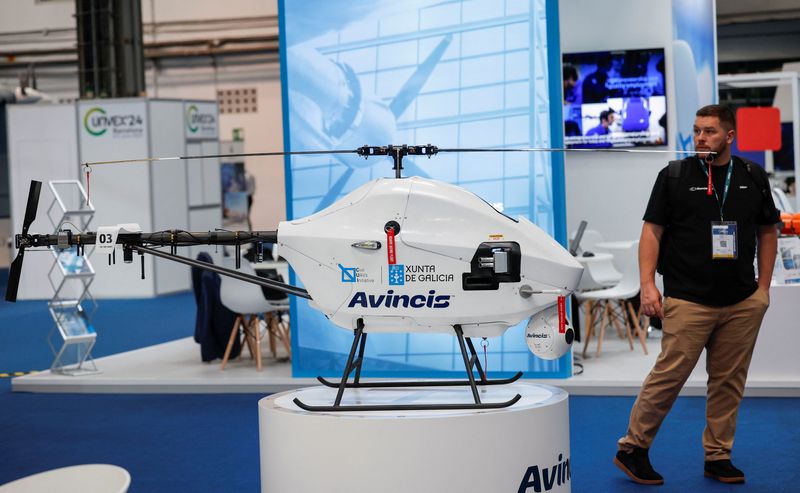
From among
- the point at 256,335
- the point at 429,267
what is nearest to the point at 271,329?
the point at 256,335

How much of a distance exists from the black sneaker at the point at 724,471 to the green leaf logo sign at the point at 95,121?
9895mm

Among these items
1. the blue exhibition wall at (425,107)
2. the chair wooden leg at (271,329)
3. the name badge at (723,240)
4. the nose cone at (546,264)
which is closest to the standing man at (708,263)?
the name badge at (723,240)

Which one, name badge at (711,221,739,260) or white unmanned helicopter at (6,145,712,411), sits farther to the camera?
name badge at (711,221,739,260)

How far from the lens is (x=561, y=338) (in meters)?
3.29

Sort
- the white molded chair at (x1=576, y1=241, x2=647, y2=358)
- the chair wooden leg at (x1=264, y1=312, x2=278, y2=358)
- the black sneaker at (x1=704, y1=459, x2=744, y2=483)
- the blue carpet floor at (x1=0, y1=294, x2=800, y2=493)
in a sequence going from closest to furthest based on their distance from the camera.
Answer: the black sneaker at (x1=704, y1=459, x2=744, y2=483), the blue carpet floor at (x1=0, y1=294, x2=800, y2=493), the white molded chair at (x1=576, y1=241, x2=647, y2=358), the chair wooden leg at (x1=264, y1=312, x2=278, y2=358)

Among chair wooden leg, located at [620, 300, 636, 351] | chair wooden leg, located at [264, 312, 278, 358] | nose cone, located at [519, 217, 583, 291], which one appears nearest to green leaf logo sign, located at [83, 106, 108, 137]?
chair wooden leg, located at [264, 312, 278, 358]

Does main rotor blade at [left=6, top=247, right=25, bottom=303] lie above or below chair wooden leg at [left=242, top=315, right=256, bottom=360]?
above

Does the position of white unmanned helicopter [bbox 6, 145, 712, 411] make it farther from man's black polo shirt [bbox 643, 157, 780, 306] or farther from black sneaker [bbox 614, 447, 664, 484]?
black sneaker [bbox 614, 447, 664, 484]

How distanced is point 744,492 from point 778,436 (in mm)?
1012

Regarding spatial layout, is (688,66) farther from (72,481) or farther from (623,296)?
(72,481)

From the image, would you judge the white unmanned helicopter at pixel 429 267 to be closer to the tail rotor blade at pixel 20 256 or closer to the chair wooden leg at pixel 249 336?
the tail rotor blade at pixel 20 256

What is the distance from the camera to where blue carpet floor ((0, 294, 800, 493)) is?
4238 mm

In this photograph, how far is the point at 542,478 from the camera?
10.6ft

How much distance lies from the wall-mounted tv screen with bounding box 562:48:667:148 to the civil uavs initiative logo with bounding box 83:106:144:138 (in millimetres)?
5916
